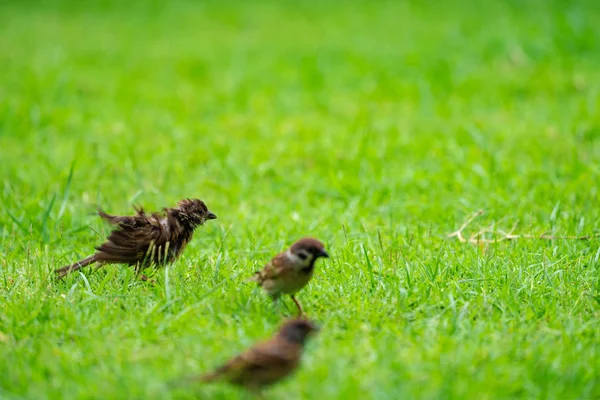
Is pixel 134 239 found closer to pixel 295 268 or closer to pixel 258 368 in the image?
pixel 295 268

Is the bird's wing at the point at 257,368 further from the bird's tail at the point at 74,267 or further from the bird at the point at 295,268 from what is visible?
the bird's tail at the point at 74,267

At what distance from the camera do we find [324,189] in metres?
7.82

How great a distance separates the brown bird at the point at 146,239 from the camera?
5430 millimetres

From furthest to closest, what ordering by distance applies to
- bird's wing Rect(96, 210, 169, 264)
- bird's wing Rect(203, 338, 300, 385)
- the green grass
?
bird's wing Rect(96, 210, 169, 264) → the green grass → bird's wing Rect(203, 338, 300, 385)

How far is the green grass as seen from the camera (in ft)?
13.9

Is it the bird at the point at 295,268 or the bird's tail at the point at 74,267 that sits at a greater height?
the bird at the point at 295,268

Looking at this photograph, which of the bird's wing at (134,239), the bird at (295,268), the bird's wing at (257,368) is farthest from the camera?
the bird's wing at (134,239)

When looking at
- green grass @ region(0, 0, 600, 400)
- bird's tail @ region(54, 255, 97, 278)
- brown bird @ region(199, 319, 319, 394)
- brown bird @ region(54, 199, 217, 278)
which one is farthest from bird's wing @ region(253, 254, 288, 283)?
bird's tail @ region(54, 255, 97, 278)

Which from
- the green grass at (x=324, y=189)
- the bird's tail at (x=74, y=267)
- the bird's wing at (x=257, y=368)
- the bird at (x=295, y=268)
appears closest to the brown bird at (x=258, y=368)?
the bird's wing at (x=257, y=368)

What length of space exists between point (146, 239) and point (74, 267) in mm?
538

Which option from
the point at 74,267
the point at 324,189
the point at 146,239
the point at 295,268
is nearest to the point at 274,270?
the point at 295,268

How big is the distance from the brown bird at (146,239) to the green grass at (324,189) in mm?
138

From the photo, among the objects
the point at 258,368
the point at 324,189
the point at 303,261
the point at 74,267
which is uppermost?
the point at 303,261

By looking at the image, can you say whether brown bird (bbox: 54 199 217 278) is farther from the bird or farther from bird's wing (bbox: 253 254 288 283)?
the bird
